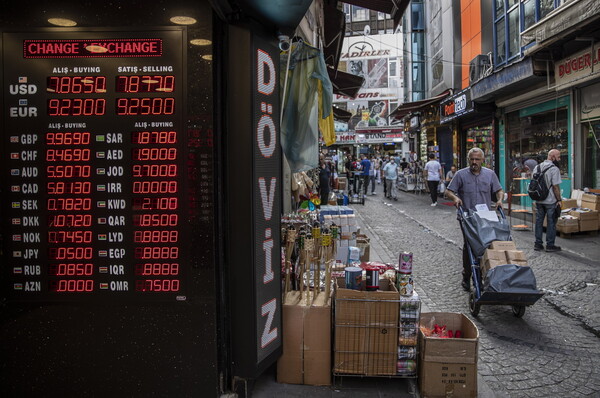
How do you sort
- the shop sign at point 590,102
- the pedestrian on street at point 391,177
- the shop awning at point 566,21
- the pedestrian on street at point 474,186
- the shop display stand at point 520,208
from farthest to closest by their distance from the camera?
1. the pedestrian on street at point 391,177
2. the shop display stand at point 520,208
3. the shop sign at point 590,102
4. the shop awning at point 566,21
5. the pedestrian on street at point 474,186

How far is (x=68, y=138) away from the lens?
329 centimetres

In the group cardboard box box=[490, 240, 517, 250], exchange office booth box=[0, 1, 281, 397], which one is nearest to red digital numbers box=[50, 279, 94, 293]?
exchange office booth box=[0, 1, 281, 397]

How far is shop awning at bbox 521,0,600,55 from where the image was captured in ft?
28.3

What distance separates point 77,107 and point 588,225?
432 inches

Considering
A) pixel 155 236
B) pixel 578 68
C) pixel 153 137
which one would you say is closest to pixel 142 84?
pixel 153 137

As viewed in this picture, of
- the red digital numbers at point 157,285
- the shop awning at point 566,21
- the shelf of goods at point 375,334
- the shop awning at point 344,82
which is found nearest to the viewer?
the red digital numbers at point 157,285

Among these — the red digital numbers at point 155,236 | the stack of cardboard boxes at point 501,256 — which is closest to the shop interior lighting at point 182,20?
the red digital numbers at point 155,236

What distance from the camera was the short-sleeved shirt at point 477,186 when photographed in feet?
21.4

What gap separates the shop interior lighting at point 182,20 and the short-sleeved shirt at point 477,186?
14.8 ft

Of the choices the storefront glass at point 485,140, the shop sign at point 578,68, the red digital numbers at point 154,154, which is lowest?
the red digital numbers at point 154,154

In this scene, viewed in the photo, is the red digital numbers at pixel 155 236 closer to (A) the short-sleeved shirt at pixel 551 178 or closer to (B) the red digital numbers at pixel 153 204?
(B) the red digital numbers at pixel 153 204

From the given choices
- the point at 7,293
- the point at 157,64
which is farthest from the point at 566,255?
the point at 7,293

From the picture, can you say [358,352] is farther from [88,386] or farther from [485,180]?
[485,180]

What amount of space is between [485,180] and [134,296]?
5060 millimetres
